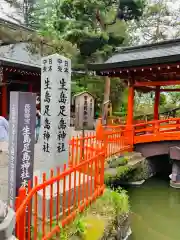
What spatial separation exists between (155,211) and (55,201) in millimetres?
4340

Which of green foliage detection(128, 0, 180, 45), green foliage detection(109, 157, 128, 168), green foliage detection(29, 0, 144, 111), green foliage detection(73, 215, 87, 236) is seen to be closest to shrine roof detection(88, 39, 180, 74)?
green foliage detection(109, 157, 128, 168)

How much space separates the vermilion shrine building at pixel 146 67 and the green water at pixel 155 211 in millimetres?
3132

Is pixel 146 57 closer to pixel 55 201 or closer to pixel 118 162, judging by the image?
pixel 118 162

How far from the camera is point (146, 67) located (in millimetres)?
9297

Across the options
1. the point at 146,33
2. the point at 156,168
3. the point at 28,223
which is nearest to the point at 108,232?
the point at 28,223

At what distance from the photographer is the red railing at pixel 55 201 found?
3036mm

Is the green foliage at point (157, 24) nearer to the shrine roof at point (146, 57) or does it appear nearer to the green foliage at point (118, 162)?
the shrine roof at point (146, 57)

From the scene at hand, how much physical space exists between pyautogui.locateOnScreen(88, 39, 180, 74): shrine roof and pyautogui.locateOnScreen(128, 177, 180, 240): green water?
444 cm

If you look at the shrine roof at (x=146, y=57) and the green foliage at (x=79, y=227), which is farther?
the shrine roof at (x=146, y=57)

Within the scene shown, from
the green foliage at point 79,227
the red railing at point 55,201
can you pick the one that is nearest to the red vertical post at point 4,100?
the red railing at point 55,201

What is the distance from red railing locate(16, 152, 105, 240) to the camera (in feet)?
9.96

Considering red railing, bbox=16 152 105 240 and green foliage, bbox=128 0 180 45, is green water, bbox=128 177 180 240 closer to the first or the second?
red railing, bbox=16 152 105 240

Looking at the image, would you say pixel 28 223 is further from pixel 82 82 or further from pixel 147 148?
pixel 82 82

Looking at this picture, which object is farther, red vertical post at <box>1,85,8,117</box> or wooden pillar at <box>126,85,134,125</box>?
red vertical post at <box>1,85,8,117</box>
